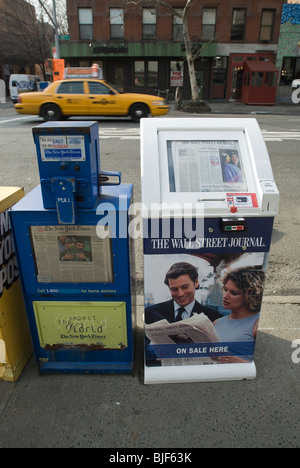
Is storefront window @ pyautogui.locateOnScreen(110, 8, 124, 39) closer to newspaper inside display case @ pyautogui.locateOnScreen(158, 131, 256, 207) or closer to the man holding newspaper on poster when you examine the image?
newspaper inside display case @ pyautogui.locateOnScreen(158, 131, 256, 207)

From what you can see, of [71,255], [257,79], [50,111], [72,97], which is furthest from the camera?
[257,79]

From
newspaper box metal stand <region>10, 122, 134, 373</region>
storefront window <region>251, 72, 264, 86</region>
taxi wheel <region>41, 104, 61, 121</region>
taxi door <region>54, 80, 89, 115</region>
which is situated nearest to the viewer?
newspaper box metal stand <region>10, 122, 134, 373</region>

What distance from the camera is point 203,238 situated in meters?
2.21

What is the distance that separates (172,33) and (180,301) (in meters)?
26.0

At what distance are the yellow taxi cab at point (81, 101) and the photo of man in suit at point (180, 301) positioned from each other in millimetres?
11578

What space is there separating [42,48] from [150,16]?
15.1 meters

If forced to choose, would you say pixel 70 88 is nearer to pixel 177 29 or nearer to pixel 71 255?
pixel 71 255

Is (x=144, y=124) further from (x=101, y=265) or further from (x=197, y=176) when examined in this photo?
(x=101, y=265)

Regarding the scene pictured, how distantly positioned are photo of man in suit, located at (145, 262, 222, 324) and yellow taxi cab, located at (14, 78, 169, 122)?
1158cm

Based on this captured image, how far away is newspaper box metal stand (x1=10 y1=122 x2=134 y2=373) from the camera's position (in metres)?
2.13

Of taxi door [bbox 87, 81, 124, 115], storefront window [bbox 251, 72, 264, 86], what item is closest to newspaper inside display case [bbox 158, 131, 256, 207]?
taxi door [bbox 87, 81, 124, 115]

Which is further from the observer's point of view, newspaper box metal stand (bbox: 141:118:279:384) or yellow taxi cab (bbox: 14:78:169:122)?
yellow taxi cab (bbox: 14:78:169:122)

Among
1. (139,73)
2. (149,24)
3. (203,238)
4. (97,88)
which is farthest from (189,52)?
(203,238)

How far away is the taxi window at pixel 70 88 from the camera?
41.1ft
